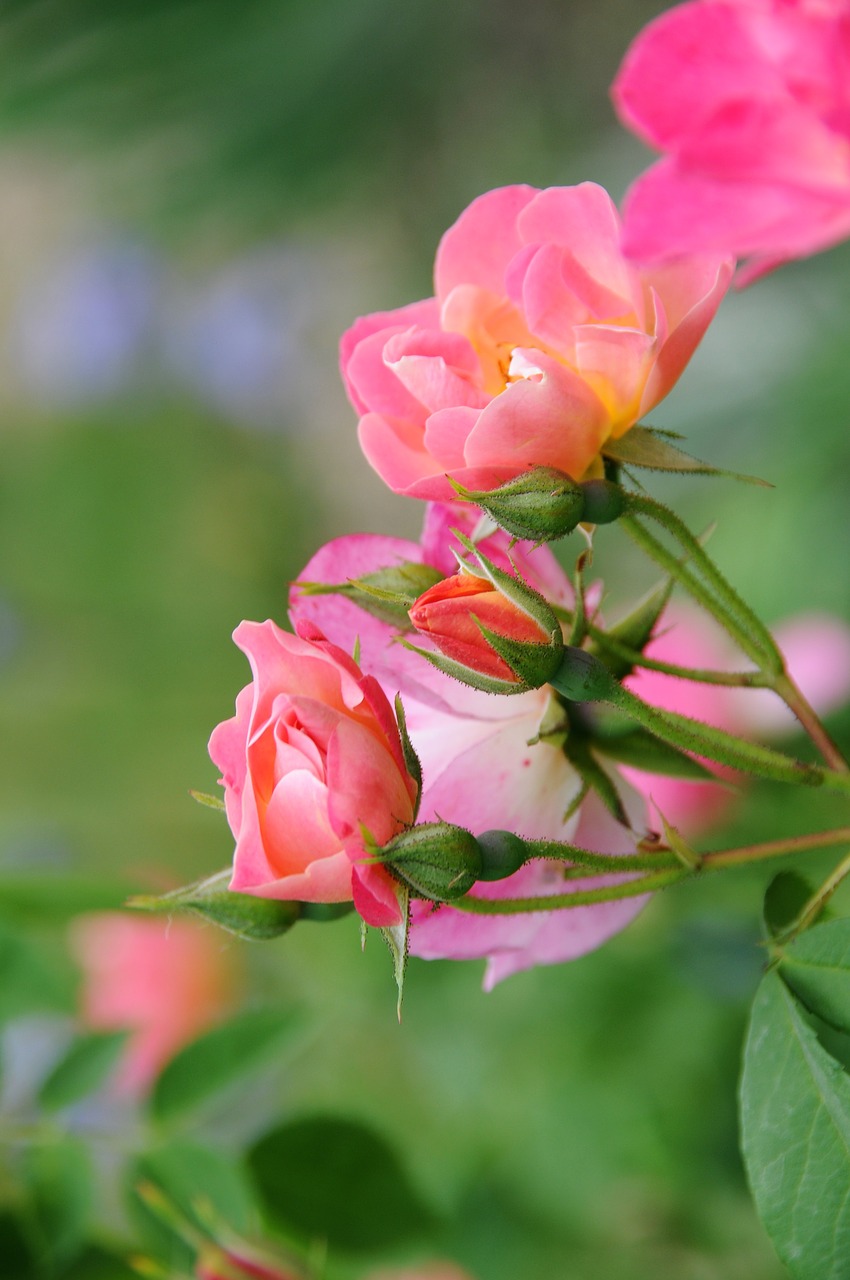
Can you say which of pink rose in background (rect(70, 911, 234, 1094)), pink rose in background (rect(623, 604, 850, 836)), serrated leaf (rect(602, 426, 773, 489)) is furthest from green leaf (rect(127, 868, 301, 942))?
pink rose in background (rect(70, 911, 234, 1094))

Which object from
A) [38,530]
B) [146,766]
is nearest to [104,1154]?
[146,766]

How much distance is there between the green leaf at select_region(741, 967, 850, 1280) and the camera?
23cm

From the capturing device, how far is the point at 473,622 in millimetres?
231

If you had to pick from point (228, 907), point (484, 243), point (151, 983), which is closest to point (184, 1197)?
point (228, 907)

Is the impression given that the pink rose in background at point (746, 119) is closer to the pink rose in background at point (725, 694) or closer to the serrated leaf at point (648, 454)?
the serrated leaf at point (648, 454)

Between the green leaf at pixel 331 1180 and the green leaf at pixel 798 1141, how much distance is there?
19 cm

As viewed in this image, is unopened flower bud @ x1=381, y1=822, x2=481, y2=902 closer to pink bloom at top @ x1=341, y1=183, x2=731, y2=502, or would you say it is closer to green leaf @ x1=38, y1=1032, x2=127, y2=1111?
pink bloom at top @ x1=341, y1=183, x2=731, y2=502

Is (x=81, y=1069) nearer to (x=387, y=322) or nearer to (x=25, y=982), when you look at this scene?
(x=25, y=982)

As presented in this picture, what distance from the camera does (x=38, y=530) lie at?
199 cm

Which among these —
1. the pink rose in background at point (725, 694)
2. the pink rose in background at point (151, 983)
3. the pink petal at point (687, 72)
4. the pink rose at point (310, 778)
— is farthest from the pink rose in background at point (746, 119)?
the pink rose in background at point (151, 983)

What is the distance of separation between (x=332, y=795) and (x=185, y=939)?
656 millimetres

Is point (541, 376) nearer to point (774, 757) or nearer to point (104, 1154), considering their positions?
point (774, 757)

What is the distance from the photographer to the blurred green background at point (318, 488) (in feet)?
2.08

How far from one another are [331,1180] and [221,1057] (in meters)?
0.06
